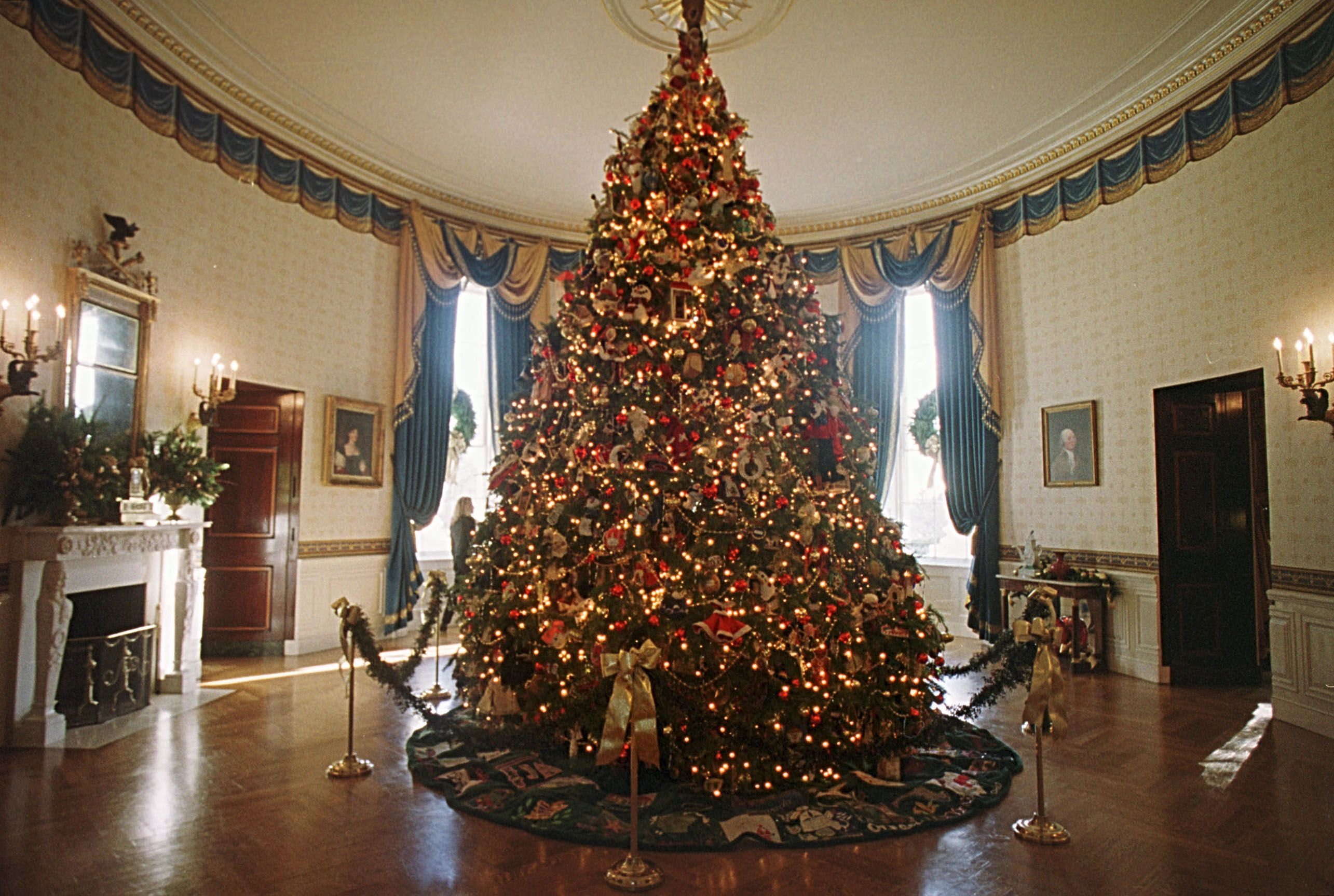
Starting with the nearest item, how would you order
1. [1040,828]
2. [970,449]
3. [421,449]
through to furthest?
[1040,828]
[970,449]
[421,449]

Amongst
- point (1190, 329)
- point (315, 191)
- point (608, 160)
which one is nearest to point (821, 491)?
point (608, 160)

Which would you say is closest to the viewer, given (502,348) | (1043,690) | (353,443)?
(1043,690)

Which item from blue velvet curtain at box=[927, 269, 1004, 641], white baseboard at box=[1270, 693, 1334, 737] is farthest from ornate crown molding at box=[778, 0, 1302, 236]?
white baseboard at box=[1270, 693, 1334, 737]

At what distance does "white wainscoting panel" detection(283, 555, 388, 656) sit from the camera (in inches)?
338

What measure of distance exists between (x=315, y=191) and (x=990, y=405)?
813 centimetres

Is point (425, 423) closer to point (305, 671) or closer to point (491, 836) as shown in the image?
point (305, 671)

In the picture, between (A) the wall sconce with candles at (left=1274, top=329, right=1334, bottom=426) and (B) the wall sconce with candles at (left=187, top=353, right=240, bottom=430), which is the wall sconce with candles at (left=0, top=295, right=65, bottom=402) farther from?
(A) the wall sconce with candles at (left=1274, top=329, right=1334, bottom=426)

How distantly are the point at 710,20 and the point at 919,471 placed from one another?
6.38 meters

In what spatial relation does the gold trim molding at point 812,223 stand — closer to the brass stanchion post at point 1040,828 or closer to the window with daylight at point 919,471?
the window with daylight at point 919,471

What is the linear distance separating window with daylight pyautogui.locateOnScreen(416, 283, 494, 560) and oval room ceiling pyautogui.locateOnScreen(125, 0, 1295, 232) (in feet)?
5.77

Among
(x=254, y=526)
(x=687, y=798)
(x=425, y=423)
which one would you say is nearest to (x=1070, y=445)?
(x=687, y=798)

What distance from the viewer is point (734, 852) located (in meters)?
3.78

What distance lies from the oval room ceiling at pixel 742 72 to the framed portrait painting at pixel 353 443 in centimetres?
289

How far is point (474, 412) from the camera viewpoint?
10.8 meters
